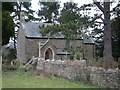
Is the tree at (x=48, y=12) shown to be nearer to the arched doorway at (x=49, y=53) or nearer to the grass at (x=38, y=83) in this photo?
the arched doorway at (x=49, y=53)

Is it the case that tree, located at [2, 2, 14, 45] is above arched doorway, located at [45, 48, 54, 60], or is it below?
above

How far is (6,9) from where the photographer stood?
2503cm

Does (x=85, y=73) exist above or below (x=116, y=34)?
below

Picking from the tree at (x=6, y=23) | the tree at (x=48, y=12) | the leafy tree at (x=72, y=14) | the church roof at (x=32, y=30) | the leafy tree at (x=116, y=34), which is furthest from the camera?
the tree at (x=48, y=12)

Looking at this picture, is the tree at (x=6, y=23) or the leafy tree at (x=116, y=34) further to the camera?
the leafy tree at (x=116, y=34)

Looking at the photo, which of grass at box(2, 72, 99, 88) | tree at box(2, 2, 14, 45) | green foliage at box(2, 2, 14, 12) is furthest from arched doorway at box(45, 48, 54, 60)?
grass at box(2, 72, 99, 88)

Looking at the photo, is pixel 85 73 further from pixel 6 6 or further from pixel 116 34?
pixel 116 34

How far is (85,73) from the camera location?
17.1m

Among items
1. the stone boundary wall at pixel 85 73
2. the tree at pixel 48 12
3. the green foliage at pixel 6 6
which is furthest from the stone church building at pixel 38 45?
the stone boundary wall at pixel 85 73

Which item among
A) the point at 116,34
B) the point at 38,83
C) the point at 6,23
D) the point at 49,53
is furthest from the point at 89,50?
the point at 38,83

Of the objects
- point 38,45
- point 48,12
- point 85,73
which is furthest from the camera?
point 48,12

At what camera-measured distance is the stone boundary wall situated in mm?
14703

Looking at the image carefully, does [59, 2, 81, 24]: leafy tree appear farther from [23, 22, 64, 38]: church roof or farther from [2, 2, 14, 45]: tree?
[23, 22, 64, 38]: church roof

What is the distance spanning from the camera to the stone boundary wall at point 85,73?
48.2 feet
